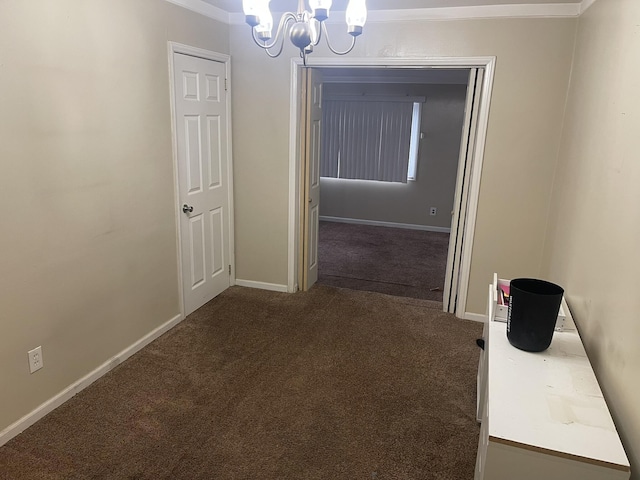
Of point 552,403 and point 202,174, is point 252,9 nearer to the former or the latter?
point 552,403

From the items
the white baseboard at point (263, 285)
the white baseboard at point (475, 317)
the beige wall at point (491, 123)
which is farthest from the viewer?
the white baseboard at point (263, 285)

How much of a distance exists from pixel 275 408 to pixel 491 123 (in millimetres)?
2456

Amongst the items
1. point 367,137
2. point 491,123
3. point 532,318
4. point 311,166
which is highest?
point 491,123

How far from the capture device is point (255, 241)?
13.7 feet

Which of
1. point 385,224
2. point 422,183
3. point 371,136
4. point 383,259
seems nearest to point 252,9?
point 383,259

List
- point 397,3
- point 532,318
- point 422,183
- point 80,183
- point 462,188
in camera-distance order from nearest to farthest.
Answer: point 532,318 → point 80,183 → point 397,3 → point 462,188 → point 422,183

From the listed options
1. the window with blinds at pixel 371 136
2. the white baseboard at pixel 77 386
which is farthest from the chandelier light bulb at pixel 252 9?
the window with blinds at pixel 371 136

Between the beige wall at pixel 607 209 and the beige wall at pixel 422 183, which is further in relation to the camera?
the beige wall at pixel 422 183

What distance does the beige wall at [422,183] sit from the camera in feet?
21.5

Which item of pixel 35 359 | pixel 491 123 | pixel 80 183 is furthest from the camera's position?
pixel 491 123

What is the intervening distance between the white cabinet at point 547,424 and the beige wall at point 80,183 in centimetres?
214

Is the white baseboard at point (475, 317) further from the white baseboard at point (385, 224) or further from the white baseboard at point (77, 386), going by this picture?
the white baseboard at point (385, 224)

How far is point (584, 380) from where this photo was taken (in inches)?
62.7

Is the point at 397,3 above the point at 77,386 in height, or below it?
above
